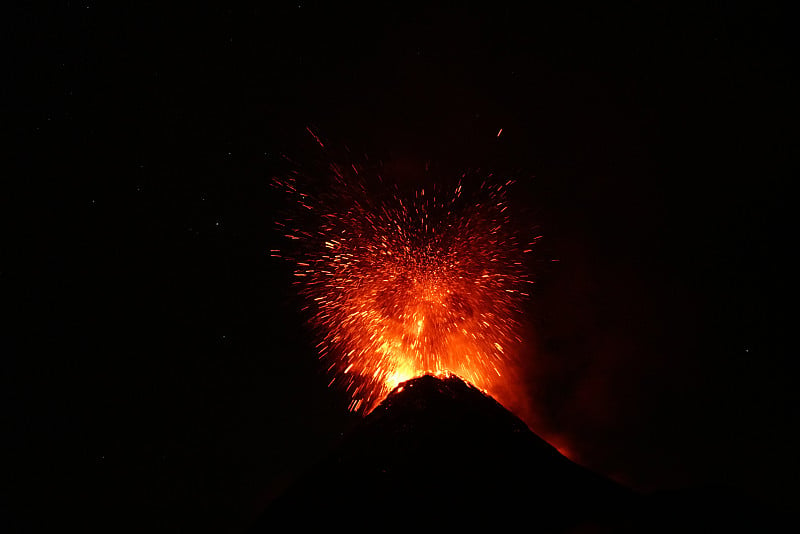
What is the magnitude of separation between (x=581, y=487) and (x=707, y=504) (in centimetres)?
237

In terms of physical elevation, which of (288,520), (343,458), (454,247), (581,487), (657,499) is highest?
(454,247)

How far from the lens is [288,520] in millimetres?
6316

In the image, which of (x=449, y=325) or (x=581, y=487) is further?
(x=449, y=325)

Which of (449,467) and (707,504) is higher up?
(707,504)

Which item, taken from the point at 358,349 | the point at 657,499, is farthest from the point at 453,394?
the point at 657,499

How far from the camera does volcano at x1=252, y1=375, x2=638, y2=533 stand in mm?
6148

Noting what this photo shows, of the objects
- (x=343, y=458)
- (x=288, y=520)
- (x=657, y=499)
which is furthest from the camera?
(x=343, y=458)

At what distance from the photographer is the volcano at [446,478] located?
6148mm

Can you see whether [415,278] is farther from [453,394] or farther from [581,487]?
[581,487]

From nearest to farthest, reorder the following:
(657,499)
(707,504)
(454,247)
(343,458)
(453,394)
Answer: (707,504) → (657,499) → (343,458) → (453,394) → (454,247)

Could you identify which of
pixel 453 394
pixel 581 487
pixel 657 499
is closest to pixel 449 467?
pixel 453 394

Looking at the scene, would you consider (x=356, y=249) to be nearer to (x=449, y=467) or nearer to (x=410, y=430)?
(x=410, y=430)

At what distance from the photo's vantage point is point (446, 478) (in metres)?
6.43

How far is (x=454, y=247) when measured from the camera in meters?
9.43
